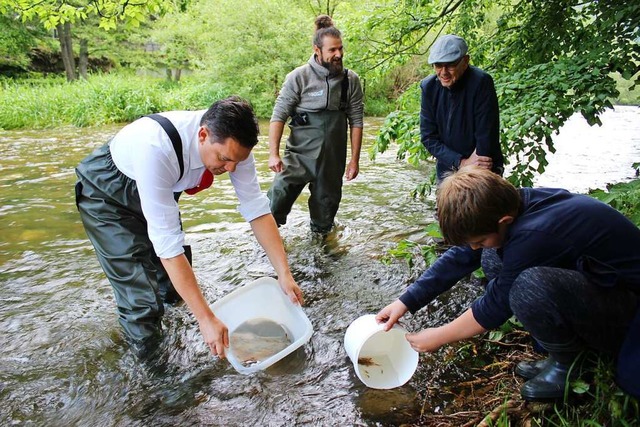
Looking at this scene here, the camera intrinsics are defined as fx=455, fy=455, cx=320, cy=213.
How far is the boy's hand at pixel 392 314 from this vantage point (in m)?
1.99

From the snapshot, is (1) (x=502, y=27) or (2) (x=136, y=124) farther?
(1) (x=502, y=27)

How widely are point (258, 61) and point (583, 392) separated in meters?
14.8

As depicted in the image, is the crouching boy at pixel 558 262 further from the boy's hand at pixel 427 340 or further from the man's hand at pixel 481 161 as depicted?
the man's hand at pixel 481 161

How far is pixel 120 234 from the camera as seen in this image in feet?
7.79

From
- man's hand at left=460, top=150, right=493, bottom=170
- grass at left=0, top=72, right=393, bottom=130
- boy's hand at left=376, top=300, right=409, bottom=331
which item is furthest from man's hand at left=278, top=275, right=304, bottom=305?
grass at left=0, top=72, right=393, bottom=130

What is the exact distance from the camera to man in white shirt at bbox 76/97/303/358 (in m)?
1.95

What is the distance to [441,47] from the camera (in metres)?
2.91

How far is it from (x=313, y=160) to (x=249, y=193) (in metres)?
1.51

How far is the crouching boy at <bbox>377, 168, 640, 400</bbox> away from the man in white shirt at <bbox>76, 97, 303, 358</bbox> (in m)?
0.97

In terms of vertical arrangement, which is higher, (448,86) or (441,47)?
(441,47)

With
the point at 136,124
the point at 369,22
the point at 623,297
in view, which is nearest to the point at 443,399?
the point at 623,297

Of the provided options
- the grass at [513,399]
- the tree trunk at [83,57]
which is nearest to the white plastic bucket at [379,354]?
the grass at [513,399]

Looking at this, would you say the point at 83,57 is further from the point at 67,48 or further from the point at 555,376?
the point at 555,376

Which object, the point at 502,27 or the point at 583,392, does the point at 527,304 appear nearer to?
the point at 583,392
